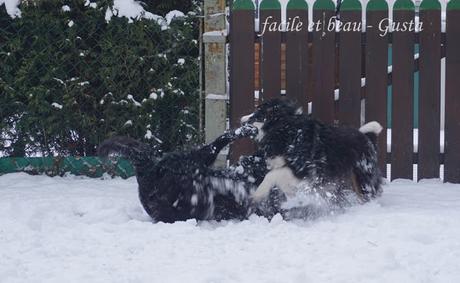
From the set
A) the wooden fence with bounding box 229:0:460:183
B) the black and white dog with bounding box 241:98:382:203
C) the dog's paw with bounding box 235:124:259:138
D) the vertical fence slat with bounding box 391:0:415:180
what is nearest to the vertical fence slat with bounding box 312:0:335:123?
the wooden fence with bounding box 229:0:460:183

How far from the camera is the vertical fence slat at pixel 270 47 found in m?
5.78

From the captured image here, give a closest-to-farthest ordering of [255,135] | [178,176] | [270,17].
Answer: [178,176] → [255,135] → [270,17]

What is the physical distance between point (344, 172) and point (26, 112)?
3064 mm

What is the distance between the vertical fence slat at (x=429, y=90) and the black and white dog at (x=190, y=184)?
1895 mm

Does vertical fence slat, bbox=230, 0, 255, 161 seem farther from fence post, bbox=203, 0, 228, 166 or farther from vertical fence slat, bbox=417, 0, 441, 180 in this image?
vertical fence slat, bbox=417, 0, 441, 180

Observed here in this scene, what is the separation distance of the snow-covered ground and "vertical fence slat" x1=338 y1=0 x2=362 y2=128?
116cm

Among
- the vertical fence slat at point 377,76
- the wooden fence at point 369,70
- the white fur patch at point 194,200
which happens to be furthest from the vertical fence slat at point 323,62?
the white fur patch at point 194,200

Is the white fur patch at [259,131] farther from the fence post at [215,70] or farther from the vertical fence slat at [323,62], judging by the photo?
the vertical fence slat at [323,62]

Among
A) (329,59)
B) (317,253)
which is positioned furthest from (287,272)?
(329,59)

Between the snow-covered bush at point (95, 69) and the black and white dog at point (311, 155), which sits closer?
the black and white dog at point (311, 155)

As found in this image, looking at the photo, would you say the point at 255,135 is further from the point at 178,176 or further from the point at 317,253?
the point at 317,253

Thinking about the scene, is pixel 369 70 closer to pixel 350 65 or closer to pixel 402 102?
pixel 350 65

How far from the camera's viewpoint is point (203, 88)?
605cm

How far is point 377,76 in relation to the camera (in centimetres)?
581
